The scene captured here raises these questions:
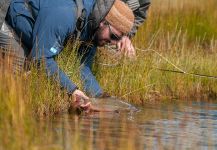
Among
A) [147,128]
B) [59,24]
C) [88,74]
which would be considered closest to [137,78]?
[88,74]

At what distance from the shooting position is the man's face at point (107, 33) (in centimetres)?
877

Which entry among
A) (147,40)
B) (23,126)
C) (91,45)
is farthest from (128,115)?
(147,40)

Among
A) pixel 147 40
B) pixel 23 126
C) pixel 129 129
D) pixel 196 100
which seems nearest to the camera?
pixel 23 126

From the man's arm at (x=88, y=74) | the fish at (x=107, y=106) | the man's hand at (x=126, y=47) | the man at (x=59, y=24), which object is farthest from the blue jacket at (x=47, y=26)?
the man's hand at (x=126, y=47)

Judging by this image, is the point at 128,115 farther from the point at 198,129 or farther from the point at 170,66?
the point at 170,66

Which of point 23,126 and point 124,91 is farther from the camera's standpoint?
point 124,91

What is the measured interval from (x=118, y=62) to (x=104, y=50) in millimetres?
310

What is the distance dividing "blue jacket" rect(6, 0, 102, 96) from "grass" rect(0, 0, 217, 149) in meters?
0.21

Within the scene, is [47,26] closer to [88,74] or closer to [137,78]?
[88,74]

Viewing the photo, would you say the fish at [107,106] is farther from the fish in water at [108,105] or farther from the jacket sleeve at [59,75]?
the jacket sleeve at [59,75]

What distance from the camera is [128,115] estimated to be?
9.42 m

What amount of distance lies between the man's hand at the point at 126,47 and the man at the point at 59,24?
3.39 feet

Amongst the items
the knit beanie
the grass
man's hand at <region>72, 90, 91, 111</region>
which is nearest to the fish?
man's hand at <region>72, 90, 91, 111</region>

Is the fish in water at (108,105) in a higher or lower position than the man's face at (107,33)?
lower
